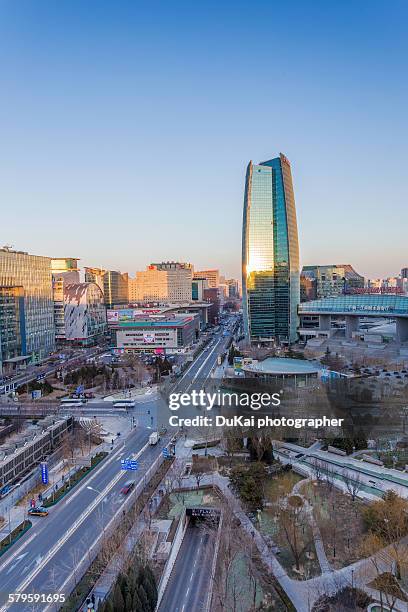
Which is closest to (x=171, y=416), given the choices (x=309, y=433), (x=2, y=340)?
(x=309, y=433)

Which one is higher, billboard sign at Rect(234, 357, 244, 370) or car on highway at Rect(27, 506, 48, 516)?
billboard sign at Rect(234, 357, 244, 370)

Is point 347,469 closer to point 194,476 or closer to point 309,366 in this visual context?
point 194,476

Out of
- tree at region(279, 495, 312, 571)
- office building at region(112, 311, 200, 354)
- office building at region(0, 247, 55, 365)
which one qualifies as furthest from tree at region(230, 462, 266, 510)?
office building at region(112, 311, 200, 354)

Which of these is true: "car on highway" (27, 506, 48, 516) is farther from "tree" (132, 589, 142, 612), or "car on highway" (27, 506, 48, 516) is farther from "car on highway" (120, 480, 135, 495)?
"tree" (132, 589, 142, 612)

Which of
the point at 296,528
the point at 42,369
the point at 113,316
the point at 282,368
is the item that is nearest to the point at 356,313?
the point at 282,368

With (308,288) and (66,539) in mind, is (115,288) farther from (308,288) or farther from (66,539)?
(66,539)
